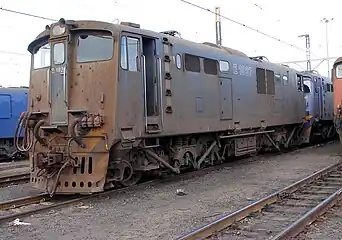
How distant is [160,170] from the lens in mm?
11109

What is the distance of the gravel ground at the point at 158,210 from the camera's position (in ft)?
21.3

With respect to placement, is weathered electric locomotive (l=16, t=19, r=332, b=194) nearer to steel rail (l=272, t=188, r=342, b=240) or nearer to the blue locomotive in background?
steel rail (l=272, t=188, r=342, b=240)

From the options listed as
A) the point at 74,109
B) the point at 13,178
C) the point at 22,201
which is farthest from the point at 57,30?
the point at 13,178

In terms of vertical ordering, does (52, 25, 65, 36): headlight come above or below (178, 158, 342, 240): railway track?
above

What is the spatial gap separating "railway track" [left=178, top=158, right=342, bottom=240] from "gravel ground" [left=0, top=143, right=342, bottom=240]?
1.43ft

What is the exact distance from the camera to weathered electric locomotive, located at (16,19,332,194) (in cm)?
873

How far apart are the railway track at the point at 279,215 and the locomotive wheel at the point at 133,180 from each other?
336cm

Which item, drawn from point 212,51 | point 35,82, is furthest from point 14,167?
point 212,51

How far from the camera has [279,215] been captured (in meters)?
7.24

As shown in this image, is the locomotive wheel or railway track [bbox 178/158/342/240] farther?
the locomotive wheel

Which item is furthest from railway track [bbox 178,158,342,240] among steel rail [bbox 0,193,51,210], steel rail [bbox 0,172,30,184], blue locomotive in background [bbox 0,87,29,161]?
blue locomotive in background [bbox 0,87,29,161]

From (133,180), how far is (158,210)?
8.27 feet

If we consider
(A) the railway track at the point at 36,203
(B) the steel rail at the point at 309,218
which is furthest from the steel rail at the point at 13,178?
(B) the steel rail at the point at 309,218

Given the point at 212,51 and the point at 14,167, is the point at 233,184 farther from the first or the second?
the point at 14,167
